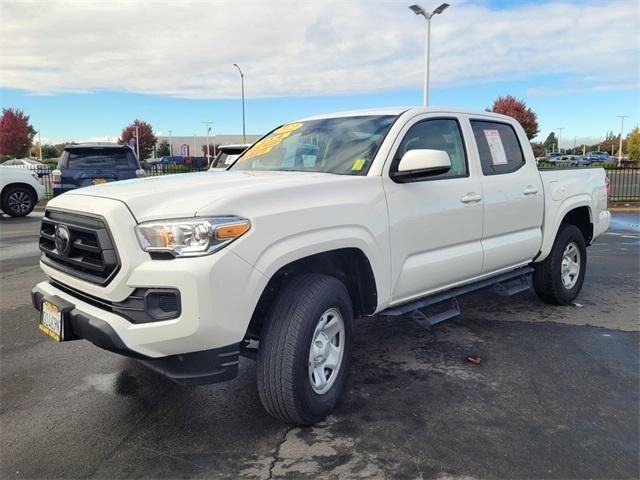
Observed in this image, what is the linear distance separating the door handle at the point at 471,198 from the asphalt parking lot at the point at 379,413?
4.04 feet

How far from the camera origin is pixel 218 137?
96.4 meters

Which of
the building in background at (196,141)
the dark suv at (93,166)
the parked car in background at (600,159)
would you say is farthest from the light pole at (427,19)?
the building in background at (196,141)

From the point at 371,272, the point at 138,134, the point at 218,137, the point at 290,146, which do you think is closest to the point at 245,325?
the point at 371,272

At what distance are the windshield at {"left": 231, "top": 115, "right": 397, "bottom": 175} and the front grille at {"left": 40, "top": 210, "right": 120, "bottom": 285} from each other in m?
1.59

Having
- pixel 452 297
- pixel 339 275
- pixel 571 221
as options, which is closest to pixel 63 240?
pixel 339 275

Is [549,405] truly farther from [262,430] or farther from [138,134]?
[138,134]

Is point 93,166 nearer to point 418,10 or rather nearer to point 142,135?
point 418,10

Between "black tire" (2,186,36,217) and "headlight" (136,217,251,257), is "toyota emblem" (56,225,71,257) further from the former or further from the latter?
"black tire" (2,186,36,217)

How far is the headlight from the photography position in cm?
264

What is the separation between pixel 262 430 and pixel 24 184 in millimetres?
13202

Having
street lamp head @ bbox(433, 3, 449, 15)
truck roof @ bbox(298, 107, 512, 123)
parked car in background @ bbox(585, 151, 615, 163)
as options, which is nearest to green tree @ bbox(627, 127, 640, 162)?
parked car in background @ bbox(585, 151, 615, 163)

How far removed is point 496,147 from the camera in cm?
479

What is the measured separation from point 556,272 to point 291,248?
361cm

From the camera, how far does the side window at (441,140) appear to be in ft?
13.1
